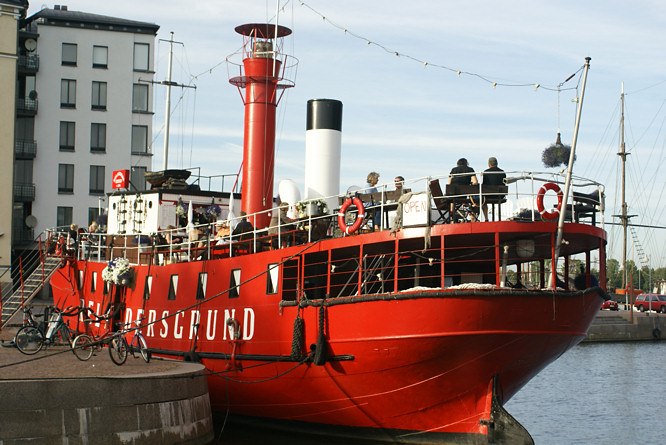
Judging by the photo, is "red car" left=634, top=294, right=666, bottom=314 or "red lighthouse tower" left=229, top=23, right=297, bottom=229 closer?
"red lighthouse tower" left=229, top=23, right=297, bottom=229

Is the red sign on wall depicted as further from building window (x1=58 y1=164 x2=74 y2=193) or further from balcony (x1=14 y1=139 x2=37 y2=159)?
balcony (x1=14 y1=139 x2=37 y2=159)

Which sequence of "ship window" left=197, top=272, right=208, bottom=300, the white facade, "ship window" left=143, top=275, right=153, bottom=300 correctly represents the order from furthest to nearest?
the white facade, "ship window" left=143, top=275, right=153, bottom=300, "ship window" left=197, top=272, right=208, bottom=300

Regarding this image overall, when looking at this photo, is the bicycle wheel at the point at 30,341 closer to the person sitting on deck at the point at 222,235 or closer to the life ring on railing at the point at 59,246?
the person sitting on deck at the point at 222,235

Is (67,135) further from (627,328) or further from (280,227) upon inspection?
(627,328)

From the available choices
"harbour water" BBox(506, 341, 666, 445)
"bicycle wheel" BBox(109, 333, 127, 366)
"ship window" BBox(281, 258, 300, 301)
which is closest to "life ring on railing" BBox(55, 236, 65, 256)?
"bicycle wheel" BBox(109, 333, 127, 366)

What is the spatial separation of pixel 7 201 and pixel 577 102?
39.2 m

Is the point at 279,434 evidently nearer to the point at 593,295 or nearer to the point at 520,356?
the point at 520,356

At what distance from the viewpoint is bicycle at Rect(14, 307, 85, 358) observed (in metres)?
19.0

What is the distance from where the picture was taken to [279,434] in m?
19.2

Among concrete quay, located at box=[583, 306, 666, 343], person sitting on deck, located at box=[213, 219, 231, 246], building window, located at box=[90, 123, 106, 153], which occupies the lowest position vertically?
concrete quay, located at box=[583, 306, 666, 343]

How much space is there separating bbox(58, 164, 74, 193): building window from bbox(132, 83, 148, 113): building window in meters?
5.72

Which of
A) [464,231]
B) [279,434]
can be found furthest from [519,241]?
[279,434]

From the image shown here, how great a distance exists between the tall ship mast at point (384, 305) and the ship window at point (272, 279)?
0.03 m

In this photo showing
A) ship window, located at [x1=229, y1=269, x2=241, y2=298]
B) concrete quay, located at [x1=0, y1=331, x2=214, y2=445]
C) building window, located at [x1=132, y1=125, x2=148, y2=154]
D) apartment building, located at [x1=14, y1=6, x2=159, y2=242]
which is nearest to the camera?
concrete quay, located at [x1=0, y1=331, x2=214, y2=445]
